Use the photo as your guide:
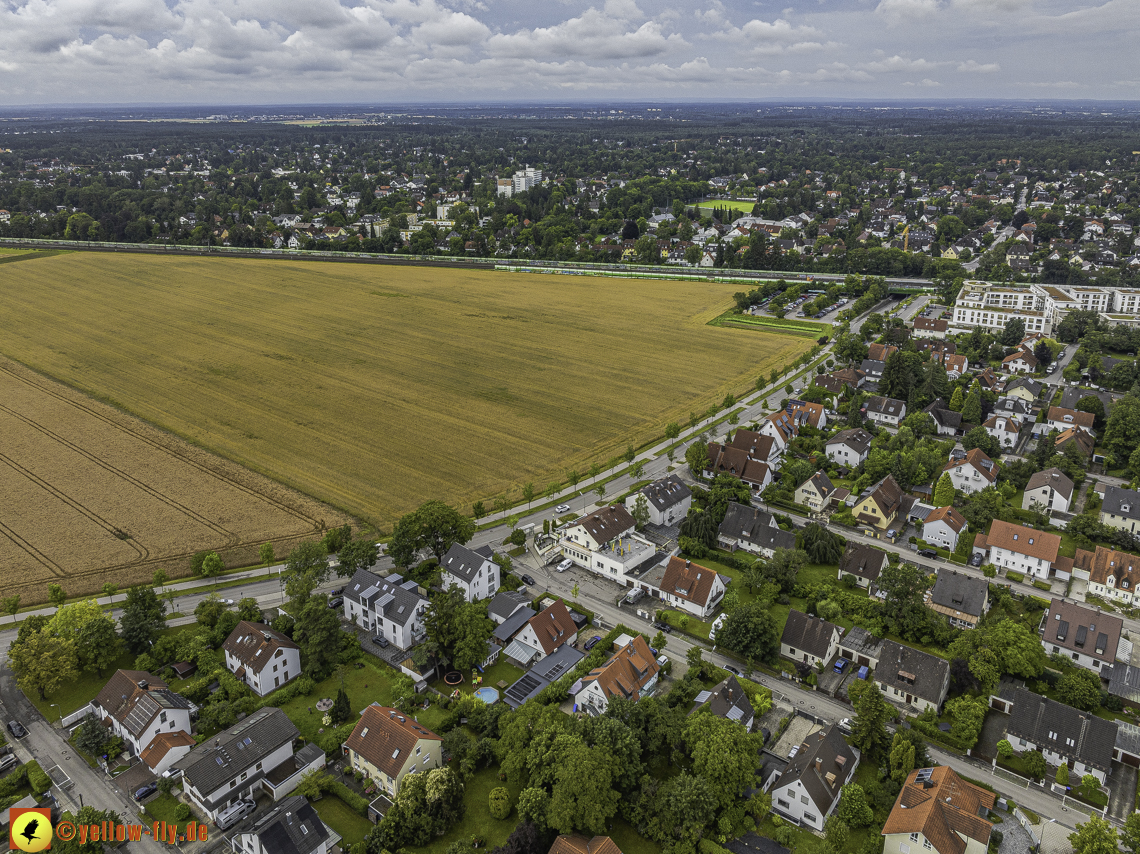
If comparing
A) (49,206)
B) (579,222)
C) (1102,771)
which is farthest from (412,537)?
(49,206)

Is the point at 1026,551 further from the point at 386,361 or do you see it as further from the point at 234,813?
the point at 386,361

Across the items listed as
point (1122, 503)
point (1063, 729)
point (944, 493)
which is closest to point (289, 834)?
point (1063, 729)

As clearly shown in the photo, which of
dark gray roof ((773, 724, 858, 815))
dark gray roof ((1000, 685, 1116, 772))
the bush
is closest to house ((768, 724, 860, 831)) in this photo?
dark gray roof ((773, 724, 858, 815))

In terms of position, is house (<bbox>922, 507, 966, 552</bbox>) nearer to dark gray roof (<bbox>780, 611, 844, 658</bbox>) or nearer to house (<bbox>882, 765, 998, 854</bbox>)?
dark gray roof (<bbox>780, 611, 844, 658</bbox>)

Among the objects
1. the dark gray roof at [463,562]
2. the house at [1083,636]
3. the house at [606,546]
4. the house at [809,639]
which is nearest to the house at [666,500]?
the house at [606,546]

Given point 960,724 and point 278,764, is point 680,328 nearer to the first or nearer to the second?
point 960,724

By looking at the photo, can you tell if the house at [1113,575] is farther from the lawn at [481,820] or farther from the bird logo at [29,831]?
the bird logo at [29,831]
